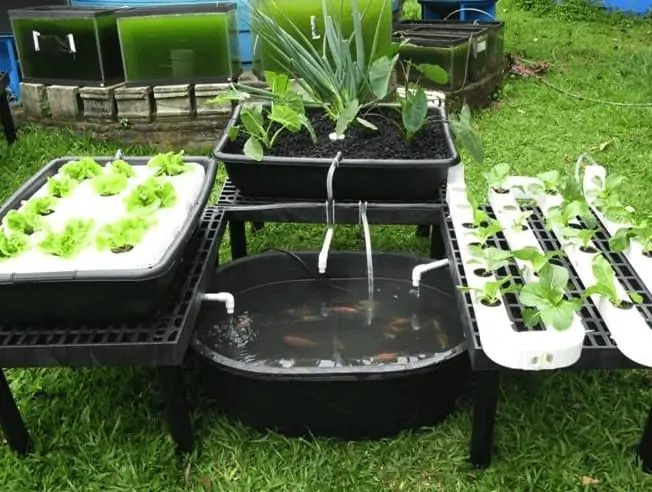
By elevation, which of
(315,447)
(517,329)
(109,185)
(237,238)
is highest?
(109,185)

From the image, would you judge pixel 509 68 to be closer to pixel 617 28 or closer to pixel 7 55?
pixel 617 28

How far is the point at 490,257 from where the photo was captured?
1.45 m

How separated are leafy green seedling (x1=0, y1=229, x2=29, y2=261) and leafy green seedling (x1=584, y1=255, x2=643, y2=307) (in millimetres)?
1121

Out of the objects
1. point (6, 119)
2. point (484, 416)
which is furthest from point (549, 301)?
point (6, 119)

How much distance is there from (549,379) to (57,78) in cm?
273

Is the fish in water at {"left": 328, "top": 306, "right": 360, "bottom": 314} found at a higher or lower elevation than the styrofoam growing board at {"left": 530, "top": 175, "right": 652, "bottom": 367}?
lower

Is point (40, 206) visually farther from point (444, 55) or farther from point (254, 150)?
point (444, 55)

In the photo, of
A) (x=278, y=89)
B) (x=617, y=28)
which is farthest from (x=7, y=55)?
(x=617, y=28)

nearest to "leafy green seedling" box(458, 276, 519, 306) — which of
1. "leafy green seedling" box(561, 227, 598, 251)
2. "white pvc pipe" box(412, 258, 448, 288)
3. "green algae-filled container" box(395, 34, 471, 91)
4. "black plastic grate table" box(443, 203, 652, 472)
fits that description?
"black plastic grate table" box(443, 203, 652, 472)

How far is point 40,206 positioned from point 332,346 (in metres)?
0.76

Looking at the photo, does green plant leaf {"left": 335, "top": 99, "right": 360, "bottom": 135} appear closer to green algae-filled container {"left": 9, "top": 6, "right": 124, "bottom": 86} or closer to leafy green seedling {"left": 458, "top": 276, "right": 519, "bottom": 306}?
leafy green seedling {"left": 458, "top": 276, "right": 519, "bottom": 306}

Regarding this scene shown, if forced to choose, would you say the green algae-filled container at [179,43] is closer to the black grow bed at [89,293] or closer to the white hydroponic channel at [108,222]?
the white hydroponic channel at [108,222]

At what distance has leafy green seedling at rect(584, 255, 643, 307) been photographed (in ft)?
4.40

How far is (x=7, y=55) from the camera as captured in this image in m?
3.69
